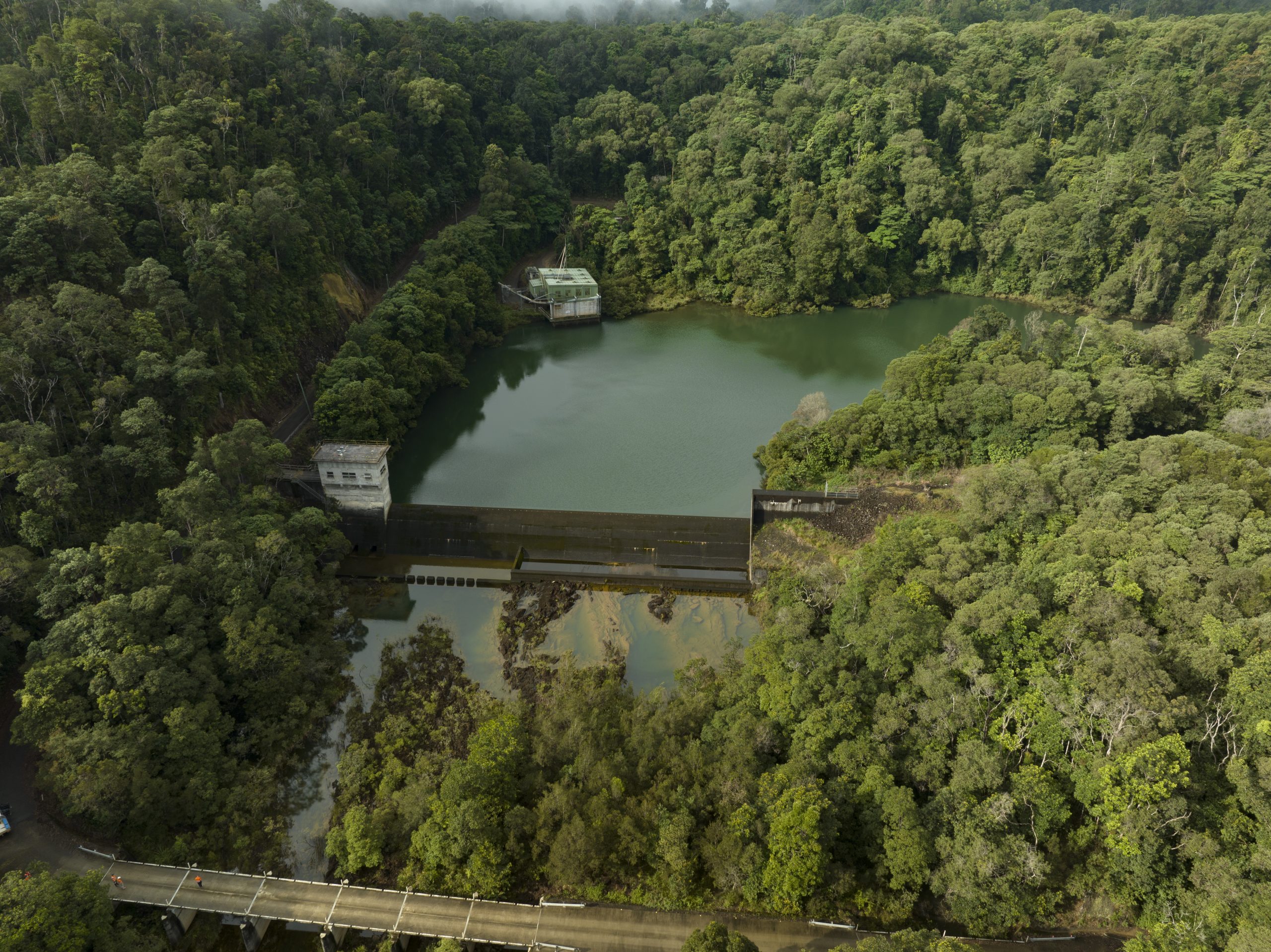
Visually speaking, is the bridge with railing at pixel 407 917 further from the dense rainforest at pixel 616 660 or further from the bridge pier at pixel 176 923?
the dense rainforest at pixel 616 660

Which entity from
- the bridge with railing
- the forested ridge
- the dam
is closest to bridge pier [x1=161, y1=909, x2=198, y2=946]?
the bridge with railing

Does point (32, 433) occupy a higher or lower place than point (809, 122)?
lower

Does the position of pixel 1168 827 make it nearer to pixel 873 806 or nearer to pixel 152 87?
pixel 873 806

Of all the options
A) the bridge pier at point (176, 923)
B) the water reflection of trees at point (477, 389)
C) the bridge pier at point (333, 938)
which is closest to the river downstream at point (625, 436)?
the water reflection of trees at point (477, 389)

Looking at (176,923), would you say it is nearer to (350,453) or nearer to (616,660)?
(616,660)

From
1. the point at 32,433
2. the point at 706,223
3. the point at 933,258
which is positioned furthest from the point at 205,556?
the point at 933,258

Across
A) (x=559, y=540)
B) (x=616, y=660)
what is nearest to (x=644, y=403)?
(x=559, y=540)
